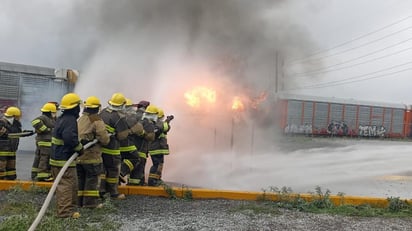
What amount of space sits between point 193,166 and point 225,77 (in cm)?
271

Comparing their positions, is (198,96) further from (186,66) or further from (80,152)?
(80,152)

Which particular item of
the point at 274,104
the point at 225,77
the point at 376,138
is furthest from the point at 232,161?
the point at 376,138

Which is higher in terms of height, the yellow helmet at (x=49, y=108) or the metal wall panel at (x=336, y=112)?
the metal wall panel at (x=336, y=112)

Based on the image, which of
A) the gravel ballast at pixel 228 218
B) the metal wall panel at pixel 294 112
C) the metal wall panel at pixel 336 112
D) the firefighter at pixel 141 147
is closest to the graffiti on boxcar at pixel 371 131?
the metal wall panel at pixel 336 112

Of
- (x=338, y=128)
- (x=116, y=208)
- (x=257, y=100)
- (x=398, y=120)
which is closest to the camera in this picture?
(x=116, y=208)

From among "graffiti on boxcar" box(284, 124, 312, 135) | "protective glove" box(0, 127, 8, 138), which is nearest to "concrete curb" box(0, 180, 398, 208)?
"protective glove" box(0, 127, 8, 138)

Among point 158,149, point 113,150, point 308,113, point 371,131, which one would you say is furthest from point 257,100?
point 371,131

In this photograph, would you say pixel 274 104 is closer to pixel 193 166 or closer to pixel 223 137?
pixel 223 137

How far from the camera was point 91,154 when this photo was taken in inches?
214

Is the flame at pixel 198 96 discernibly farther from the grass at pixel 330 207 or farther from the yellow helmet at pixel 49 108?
the grass at pixel 330 207

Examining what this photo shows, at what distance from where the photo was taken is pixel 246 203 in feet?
19.8

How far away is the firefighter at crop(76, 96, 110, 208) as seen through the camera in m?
5.39

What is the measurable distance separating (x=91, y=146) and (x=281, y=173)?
5608mm

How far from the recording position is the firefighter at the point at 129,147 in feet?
21.4
